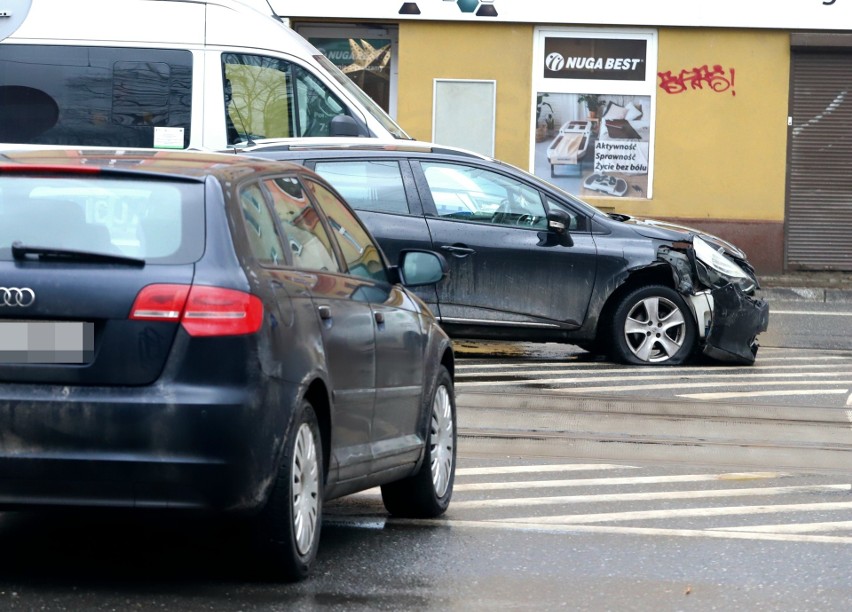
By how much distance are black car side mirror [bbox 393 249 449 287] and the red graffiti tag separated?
14.9 meters

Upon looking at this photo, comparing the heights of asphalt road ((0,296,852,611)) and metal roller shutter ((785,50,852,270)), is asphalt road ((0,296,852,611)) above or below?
below

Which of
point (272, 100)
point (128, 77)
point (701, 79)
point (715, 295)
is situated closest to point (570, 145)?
point (701, 79)

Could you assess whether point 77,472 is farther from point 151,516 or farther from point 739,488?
point 739,488

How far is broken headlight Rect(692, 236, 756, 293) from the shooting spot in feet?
39.7

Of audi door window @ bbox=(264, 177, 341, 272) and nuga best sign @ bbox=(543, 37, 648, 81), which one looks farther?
nuga best sign @ bbox=(543, 37, 648, 81)

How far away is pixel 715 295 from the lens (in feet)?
39.7

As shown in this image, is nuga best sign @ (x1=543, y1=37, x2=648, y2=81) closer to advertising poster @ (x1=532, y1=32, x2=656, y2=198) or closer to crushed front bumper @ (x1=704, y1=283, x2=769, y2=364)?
advertising poster @ (x1=532, y1=32, x2=656, y2=198)

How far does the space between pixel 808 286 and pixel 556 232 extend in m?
9.00

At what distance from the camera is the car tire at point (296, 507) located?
5.23 m

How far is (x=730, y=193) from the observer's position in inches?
834

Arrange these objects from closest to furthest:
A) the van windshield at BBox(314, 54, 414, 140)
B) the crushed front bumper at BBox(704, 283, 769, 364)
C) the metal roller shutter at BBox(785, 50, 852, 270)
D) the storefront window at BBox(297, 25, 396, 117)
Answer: the crushed front bumper at BBox(704, 283, 769, 364), the van windshield at BBox(314, 54, 414, 140), the metal roller shutter at BBox(785, 50, 852, 270), the storefront window at BBox(297, 25, 396, 117)

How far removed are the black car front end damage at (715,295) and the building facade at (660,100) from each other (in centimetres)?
888

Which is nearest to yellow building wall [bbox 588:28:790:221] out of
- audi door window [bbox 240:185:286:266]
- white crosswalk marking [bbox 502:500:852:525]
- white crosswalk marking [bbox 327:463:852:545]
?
white crosswalk marking [bbox 327:463:852:545]

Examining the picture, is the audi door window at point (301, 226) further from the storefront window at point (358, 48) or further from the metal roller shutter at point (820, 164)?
the storefront window at point (358, 48)
